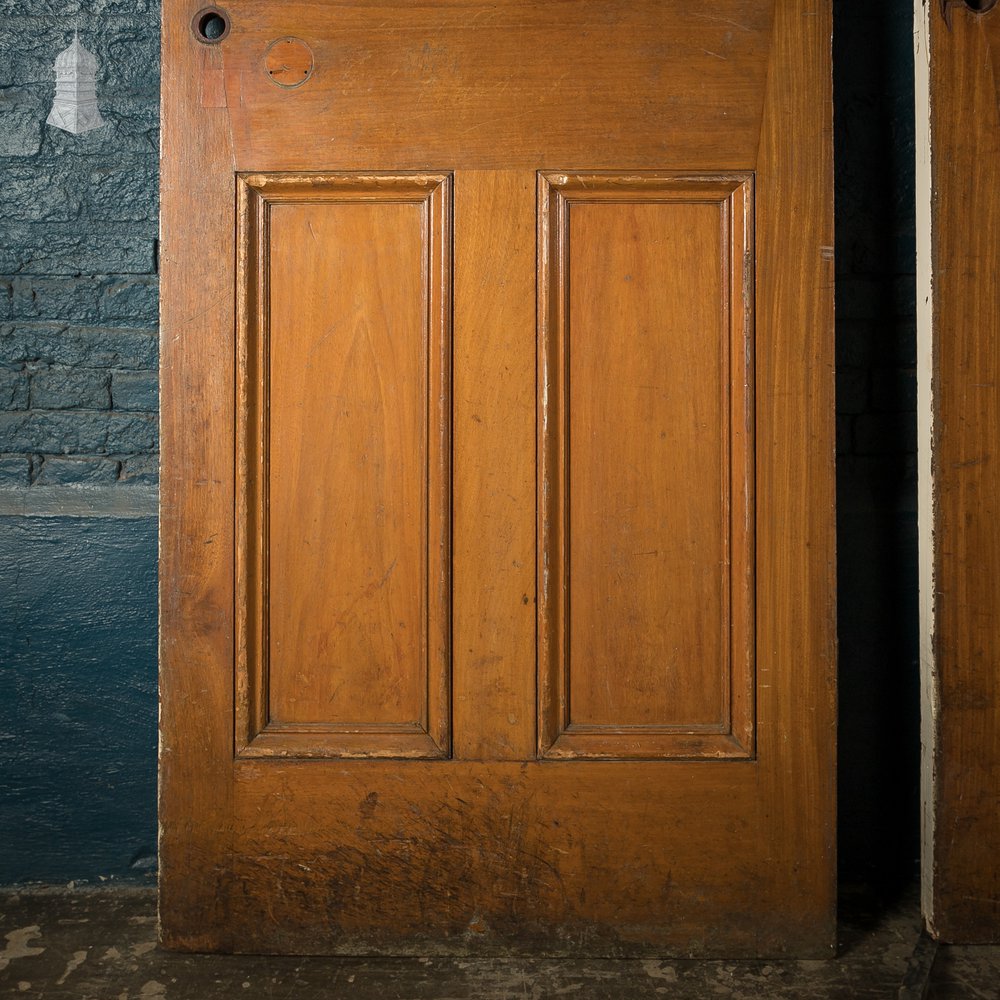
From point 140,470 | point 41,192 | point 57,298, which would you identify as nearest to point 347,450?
point 140,470

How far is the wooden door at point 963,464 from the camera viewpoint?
1532mm

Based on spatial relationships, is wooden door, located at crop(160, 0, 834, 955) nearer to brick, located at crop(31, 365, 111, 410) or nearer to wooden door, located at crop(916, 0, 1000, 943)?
wooden door, located at crop(916, 0, 1000, 943)

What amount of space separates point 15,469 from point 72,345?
280 mm

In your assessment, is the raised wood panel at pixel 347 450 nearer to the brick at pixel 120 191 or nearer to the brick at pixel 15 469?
the brick at pixel 120 191

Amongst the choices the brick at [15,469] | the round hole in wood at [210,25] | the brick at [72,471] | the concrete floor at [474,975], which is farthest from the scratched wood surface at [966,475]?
the brick at [15,469]

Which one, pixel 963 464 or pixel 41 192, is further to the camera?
pixel 41 192

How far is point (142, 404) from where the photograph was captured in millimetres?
1776

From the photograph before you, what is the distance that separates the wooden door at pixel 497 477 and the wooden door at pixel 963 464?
21 cm

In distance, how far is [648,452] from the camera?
1.53 meters

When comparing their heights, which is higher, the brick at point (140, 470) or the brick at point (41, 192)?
the brick at point (41, 192)

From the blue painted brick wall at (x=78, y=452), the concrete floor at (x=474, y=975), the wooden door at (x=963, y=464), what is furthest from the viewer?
the blue painted brick wall at (x=78, y=452)

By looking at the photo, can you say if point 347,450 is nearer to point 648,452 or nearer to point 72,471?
point 648,452

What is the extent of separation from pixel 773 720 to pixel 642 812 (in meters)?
0.28

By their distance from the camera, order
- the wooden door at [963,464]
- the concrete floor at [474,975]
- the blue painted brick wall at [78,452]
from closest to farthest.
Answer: the concrete floor at [474,975], the wooden door at [963,464], the blue painted brick wall at [78,452]
